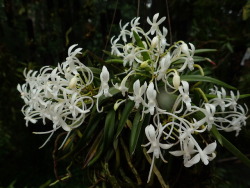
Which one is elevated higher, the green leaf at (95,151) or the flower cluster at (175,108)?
the flower cluster at (175,108)

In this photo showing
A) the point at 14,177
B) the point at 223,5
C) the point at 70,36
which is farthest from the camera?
the point at 14,177

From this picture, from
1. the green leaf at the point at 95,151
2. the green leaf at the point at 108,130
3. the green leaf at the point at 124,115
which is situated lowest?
the green leaf at the point at 95,151

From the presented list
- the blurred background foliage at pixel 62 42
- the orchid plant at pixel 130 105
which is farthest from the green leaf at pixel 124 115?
the blurred background foliage at pixel 62 42

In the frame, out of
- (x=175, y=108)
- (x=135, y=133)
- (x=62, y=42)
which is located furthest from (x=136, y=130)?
(x=62, y=42)

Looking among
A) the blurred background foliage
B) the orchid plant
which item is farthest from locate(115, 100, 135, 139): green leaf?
the blurred background foliage

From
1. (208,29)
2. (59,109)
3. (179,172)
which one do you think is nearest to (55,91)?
(59,109)

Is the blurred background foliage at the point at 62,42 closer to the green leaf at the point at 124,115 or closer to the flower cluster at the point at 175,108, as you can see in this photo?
the flower cluster at the point at 175,108

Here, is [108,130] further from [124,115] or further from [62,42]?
[62,42]

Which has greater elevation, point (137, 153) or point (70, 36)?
point (70, 36)

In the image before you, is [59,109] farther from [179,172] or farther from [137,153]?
[179,172]
